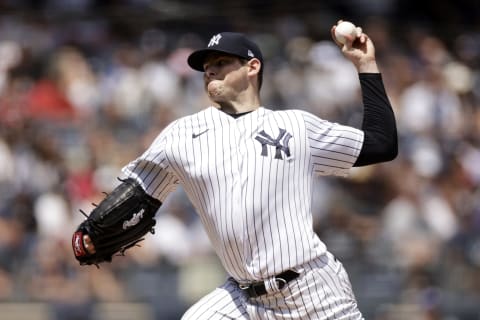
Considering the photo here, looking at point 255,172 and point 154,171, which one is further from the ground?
point 154,171

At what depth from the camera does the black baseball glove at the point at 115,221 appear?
170 inches

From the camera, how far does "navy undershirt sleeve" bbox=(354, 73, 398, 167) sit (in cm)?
429

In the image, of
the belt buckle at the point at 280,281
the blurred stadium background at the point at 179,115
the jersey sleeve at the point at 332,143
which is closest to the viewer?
the belt buckle at the point at 280,281

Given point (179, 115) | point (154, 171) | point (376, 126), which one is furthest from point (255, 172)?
point (179, 115)

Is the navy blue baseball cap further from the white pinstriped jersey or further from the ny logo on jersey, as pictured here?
the ny logo on jersey

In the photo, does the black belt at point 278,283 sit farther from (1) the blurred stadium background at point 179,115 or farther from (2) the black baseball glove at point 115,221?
(1) the blurred stadium background at point 179,115

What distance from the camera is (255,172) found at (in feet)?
13.5

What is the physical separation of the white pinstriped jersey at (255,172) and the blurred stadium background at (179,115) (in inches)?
142

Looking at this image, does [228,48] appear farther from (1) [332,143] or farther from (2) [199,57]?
(1) [332,143]

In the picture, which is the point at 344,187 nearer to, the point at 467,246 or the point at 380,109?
the point at 467,246

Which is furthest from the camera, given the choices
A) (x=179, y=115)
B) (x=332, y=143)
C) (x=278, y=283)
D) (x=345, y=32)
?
(x=179, y=115)

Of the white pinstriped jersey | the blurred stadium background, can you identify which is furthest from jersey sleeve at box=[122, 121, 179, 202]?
the blurred stadium background

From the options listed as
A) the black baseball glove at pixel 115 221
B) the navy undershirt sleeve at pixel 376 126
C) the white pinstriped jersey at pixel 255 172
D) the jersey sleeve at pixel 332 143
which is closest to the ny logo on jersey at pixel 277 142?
the white pinstriped jersey at pixel 255 172

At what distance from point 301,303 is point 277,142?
0.66m
